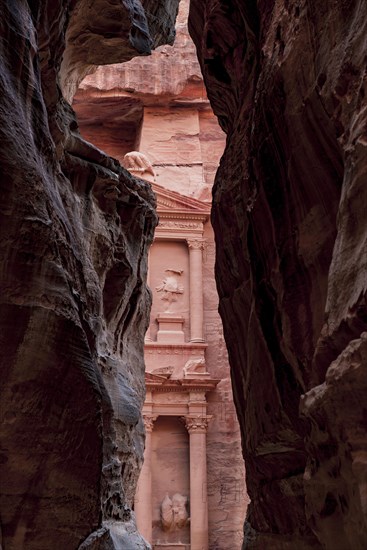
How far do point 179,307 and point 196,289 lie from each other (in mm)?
636

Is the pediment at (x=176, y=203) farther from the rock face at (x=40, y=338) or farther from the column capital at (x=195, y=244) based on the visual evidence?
the rock face at (x=40, y=338)

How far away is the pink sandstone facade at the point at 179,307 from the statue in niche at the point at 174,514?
0.02 m

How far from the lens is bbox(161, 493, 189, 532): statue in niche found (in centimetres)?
1716

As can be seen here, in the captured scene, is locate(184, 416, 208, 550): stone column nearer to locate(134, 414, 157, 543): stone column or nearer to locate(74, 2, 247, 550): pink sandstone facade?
locate(74, 2, 247, 550): pink sandstone facade

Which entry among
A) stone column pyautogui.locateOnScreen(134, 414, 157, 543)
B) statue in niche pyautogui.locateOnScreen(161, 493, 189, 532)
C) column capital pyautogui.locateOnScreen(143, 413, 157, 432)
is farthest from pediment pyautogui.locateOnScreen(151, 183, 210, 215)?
statue in niche pyautogui.locateOnScreen(161, 493, 189, 532)

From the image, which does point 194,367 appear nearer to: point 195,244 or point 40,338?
point 195,244

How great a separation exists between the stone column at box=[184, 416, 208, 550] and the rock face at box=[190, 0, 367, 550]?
1112 cm

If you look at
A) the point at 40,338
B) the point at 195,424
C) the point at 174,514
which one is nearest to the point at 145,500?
the point at 174,514

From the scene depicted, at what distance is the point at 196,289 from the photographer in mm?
19453

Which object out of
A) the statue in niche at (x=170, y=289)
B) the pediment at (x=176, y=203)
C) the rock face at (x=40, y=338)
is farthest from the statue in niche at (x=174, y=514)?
the rock face at (x=40, y=338)

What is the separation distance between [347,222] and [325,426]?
90 cm

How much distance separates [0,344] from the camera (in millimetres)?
4781

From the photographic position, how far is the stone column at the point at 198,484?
17.0 metres

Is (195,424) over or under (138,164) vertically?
under
